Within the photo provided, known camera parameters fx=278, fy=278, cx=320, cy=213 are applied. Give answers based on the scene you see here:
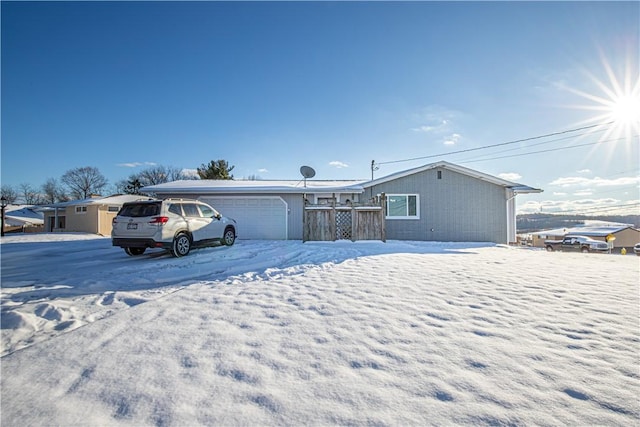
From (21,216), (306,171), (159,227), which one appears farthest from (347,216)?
(21,216)

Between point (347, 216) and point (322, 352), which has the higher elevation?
point (347, 216)

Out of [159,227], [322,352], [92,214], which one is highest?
[92,214]

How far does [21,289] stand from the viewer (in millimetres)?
4766

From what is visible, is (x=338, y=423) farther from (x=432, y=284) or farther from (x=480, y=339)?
(x=432, y=284)

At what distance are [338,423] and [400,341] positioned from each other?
125 centimetres

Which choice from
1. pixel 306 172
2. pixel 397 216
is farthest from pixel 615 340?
pixel 306 172

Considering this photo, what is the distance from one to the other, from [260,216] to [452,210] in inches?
365

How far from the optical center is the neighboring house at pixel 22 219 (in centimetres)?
3061

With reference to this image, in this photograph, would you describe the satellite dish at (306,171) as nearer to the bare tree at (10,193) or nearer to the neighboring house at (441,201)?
the neighboring house at (441,201)

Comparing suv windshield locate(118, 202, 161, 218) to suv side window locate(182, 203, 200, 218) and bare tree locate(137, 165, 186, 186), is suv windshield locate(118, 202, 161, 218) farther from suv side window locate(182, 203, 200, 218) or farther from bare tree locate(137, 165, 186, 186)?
bare tree locate(137, 165, 186, 186)

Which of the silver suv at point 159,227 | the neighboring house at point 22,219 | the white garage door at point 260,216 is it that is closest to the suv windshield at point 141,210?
the silver suv at point 159,227

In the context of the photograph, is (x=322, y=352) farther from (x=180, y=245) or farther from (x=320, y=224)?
(x=320, y=224)

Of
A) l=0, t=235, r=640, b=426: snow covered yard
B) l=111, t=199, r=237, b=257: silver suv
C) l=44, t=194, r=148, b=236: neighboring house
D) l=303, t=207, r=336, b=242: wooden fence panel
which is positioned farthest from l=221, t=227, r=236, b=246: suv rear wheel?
l=44, t=194, r=148, b=236: neighboring house

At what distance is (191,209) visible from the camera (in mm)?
8523
